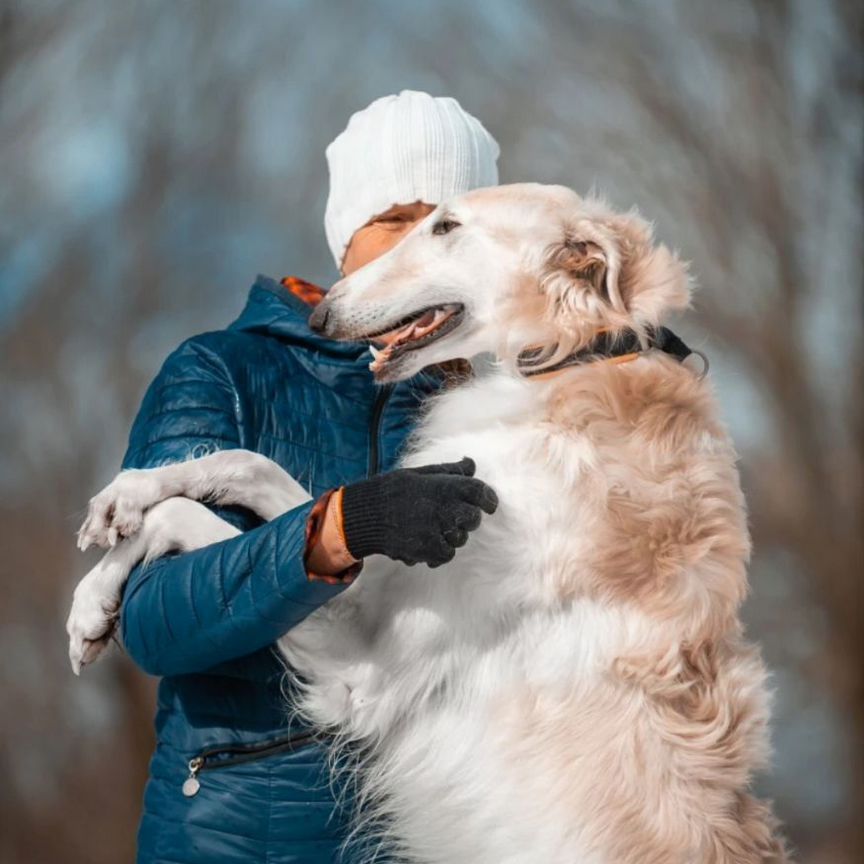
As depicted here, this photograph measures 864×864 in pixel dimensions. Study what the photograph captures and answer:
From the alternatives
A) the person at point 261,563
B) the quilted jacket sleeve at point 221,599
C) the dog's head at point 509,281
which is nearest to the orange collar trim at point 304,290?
the person at point 261,563

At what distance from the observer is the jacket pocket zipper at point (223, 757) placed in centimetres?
203

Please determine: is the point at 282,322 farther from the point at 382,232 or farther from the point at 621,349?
the point at 621,349

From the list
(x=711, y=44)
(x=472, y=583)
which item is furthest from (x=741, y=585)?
(x=711, y=44)

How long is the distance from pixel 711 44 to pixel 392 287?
605cm

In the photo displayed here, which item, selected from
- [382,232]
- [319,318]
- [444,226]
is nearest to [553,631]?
[319,318]

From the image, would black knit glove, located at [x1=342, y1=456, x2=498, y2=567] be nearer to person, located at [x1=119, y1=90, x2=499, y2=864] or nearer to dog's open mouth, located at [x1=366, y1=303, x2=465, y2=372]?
person, located at [x1=119, y1=90, x2=499, y2=864]

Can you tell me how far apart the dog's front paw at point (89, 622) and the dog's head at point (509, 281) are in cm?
70

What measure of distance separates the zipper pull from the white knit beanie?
1.25m

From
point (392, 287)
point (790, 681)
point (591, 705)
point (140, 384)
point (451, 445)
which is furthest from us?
point (140, 384)

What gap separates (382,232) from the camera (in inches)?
109

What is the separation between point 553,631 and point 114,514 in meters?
0.79

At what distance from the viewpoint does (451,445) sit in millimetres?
2336

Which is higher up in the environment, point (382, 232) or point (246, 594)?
point (382, 232)

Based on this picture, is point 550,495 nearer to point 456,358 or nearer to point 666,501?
point 666,501
